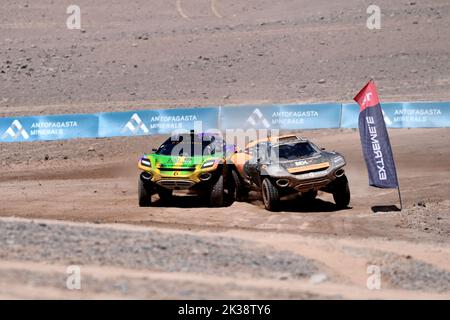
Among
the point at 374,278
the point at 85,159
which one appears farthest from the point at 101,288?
the point at 85,159

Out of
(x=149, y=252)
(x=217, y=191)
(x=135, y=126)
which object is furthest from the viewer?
(x=135, y=126)

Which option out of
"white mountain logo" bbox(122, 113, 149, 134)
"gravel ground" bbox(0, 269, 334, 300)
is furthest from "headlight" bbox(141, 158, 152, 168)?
"white mountain logo" bbox(122, 113, 149, 134)

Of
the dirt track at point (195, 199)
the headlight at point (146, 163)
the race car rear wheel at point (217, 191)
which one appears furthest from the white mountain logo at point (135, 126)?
the race car rear wheel at point (217, 191)

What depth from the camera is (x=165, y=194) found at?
21266mm

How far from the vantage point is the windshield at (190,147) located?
20.6 metres

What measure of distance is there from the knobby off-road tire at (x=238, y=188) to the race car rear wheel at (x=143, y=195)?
6.24 ft

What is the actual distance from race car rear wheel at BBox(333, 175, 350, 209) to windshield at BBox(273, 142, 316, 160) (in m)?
0.91

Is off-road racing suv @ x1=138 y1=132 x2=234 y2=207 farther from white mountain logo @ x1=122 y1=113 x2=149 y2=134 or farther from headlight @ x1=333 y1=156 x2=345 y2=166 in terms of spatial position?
white mountain logo @ x1=122 y1=113 x2=149 y2=134

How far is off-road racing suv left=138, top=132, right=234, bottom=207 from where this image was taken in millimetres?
19969

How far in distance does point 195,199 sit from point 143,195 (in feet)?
5.87

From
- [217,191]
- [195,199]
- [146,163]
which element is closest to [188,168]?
[217,191]

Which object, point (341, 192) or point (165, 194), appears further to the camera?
point (165, 194)

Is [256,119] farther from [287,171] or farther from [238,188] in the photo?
[287,171]

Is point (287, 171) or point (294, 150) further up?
point (294, 150)
